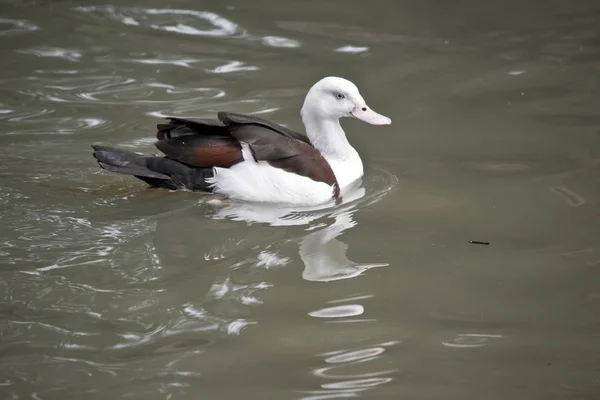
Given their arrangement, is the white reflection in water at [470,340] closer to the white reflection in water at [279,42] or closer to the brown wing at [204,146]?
the brown wing at [204,146]

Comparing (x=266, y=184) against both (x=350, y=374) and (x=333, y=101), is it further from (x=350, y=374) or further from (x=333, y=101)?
(x=350, y=374)

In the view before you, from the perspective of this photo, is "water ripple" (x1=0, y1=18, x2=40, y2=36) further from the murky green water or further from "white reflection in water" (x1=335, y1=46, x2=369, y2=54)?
"white reflection in water" (x1=335, y1=46, x2=369, y2=54)

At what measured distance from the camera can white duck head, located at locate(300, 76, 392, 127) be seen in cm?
693

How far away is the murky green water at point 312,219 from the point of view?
4.66 meters

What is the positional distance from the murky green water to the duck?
15cm

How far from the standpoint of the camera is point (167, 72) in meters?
9.30

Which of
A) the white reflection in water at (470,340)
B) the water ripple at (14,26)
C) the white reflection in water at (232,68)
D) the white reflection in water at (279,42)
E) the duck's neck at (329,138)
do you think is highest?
the water ripple at (14,26)

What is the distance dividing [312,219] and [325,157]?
75cm

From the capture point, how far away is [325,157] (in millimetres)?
7035

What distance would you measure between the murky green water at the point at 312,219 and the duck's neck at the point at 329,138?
0.33m

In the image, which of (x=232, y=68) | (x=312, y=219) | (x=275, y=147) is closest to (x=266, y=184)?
(x=275, y=147)

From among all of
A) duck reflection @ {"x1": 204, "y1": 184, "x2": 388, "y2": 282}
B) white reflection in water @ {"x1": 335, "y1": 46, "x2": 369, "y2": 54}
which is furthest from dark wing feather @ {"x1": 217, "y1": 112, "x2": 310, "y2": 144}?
white reflection in water @ {"x1": 335, "y1": 46, "x2": 369, "y2": 54}

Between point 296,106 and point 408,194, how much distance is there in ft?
6.72

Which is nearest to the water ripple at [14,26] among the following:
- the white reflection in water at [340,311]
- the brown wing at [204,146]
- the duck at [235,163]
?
the duck at [235,163]
